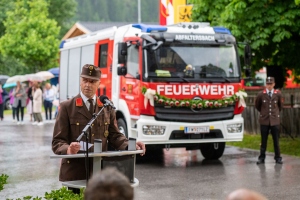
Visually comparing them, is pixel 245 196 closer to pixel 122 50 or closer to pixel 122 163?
pixel 122 163

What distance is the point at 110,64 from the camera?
1694 cm

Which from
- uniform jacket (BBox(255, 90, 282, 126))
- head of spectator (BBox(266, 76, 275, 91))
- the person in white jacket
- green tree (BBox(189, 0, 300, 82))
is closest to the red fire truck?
uniform jacket (BBox(255, 90, 282, 126))

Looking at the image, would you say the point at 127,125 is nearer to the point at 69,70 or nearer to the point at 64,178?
the point at 69,70

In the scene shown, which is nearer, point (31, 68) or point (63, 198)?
point (63, 198)

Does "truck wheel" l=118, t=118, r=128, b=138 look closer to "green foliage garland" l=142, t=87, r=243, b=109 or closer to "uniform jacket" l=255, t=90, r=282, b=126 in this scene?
"green foliage garland" l=142, t=87, r=243, b=109

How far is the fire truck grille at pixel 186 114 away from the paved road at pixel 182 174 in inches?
39.1

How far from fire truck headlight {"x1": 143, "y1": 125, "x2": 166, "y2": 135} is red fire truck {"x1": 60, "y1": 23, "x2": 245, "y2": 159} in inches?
0.6

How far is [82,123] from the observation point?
6.77 meters

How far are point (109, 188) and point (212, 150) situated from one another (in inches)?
539

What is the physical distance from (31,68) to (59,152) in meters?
55.6

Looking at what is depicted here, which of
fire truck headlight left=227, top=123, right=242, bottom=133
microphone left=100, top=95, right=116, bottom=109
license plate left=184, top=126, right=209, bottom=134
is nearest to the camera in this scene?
microphone left=100, top=95, right=116, bottom=109

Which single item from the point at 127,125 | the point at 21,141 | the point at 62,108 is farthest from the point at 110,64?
the point at 62,108

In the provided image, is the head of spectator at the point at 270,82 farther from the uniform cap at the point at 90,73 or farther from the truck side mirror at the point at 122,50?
the uniform cap at the point at 90,73

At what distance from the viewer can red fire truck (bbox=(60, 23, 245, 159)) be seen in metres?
15.3
